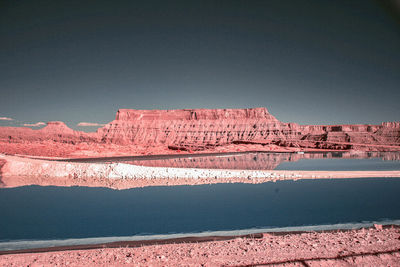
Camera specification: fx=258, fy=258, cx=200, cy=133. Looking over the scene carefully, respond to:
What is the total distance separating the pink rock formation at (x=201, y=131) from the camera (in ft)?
248

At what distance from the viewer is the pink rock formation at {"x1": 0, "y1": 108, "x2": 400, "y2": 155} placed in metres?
75.5

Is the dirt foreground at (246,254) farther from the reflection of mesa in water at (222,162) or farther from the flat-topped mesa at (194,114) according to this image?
the flat-topped mesa at (194,114)

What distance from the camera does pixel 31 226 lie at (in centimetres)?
804

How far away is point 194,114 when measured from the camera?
95312 millimetres

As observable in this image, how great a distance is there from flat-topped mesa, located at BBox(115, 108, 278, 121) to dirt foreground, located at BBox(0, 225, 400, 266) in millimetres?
84247

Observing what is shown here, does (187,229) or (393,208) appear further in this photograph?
(393,208)

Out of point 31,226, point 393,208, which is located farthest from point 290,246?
point 31,226

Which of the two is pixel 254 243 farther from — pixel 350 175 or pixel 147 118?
pixel 147 118

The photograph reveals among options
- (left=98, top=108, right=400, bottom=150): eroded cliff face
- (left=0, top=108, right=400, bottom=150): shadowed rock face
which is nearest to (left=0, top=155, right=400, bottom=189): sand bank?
(left=0, top=108, right=400, bottom=150): shadowed rock face

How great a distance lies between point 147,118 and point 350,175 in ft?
280

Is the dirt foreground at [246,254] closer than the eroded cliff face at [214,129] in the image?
Yes

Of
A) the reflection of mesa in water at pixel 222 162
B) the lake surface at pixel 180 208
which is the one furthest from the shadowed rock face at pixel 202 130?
the lake surface at pixel 180 208

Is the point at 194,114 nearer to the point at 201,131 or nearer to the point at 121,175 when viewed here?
the point at 201,131

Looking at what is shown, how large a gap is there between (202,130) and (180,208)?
250 feet
